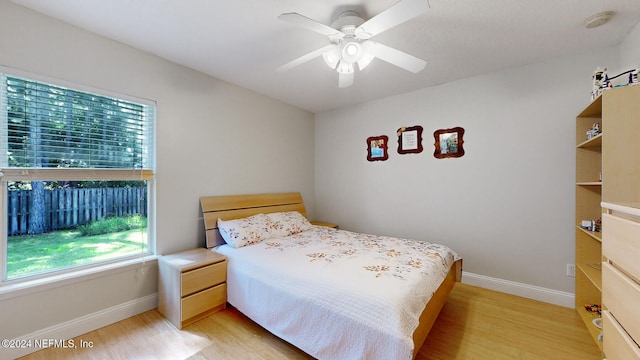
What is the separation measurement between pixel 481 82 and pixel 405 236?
81.3 inches

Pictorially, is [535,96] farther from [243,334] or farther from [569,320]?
[243,334]

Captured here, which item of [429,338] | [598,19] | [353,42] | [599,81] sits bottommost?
[429,338]

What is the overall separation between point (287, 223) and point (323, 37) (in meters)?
2.14

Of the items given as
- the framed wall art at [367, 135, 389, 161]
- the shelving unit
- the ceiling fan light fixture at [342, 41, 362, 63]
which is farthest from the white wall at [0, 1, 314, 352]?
the shelving unit

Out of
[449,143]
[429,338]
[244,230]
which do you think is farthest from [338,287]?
[449,143]

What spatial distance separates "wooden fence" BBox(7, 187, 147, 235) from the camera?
1.79m

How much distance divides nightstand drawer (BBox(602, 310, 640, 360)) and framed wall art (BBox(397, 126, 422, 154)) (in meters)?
2.31

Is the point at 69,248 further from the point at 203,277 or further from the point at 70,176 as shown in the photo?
the point at 203,277

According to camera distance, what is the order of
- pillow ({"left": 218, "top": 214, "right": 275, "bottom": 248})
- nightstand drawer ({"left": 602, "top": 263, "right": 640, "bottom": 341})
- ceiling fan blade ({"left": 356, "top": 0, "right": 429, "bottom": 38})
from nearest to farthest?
nightstand drawer ({"left": 602, "top": 263, "right": 640, "bottom": 341}), ceiling fan blade ({"left": 356, "top": 0, "right": 429, "bottom": 38}), pillow ({"left": 218, "top": 214, "right": 275, "bottom": 248})

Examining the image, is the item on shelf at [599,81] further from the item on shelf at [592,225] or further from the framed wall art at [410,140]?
the framed wall art at [410,140]

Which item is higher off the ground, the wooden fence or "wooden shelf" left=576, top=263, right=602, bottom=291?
the wooden fence

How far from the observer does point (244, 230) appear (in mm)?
2701

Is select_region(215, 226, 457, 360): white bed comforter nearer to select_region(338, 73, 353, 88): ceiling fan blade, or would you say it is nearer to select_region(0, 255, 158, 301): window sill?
select_region(0, 255, 158, 301): window sill

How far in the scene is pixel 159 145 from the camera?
7.95 feet
